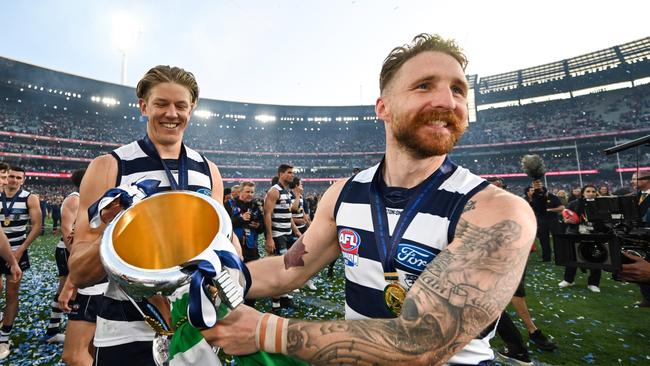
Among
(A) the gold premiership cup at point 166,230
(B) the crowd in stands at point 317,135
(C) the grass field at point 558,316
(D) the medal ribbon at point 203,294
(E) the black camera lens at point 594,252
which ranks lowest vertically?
(C) the grass field at point 558,316

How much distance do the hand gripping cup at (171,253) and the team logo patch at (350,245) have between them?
764 millimetres

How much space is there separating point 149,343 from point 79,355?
135 centimetres

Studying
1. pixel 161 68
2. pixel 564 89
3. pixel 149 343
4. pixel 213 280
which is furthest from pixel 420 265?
pixel 564 89

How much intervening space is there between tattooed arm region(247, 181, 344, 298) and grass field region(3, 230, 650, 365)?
3.94 metres

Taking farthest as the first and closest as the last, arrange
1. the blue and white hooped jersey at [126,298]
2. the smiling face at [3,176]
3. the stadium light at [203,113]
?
the stadium light at [203,113]
the smiling face at [3,176]
the blue and white hooped jersey at [126,298]

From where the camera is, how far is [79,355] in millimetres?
2791

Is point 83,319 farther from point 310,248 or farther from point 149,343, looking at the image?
point 310,248

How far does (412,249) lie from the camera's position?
1.47 metres

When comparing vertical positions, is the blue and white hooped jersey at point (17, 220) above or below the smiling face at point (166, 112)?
below

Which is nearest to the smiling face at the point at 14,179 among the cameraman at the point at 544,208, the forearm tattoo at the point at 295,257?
the forearm tattoo at the point at 295,257

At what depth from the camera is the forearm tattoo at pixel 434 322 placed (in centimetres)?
106

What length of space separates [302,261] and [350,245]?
0.34m

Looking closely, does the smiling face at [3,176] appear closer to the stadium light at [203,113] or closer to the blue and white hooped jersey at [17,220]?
the blue and white hooped jersey at [17,220]

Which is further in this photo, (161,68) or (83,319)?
(83,319)
